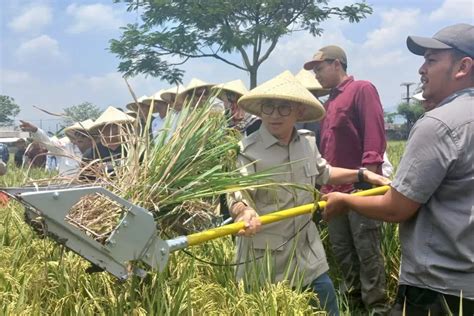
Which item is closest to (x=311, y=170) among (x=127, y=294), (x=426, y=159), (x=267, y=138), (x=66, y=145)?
(x=267, y=138)

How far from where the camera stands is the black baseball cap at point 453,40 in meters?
1.96

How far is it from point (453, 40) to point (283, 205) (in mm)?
1010

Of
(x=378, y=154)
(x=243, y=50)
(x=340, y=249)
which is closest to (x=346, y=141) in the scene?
(x=378, y=154)

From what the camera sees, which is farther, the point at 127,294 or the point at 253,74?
the point at 253,74

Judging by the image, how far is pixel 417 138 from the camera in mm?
1884

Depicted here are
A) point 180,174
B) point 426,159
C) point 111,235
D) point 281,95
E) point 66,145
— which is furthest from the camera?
point 66,145

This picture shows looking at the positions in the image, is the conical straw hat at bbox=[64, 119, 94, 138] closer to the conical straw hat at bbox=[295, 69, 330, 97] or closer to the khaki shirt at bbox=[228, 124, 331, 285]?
the khaki shirt at bbox=[228, 124, 331, 285]

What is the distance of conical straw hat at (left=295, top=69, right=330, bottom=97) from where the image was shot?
472cm

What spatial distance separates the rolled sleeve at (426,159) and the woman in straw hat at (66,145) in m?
1.18

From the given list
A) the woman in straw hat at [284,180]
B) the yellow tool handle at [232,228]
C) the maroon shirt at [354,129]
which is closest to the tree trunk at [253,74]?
the maroon shirt at [354,129]

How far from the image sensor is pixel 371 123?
3775 mm

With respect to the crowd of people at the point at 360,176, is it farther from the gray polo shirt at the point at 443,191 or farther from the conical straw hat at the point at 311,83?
the conical straw hat at the point at 311,83

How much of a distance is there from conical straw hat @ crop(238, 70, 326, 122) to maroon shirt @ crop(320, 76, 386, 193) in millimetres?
1155

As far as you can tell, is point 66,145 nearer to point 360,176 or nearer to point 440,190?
point 360,176
